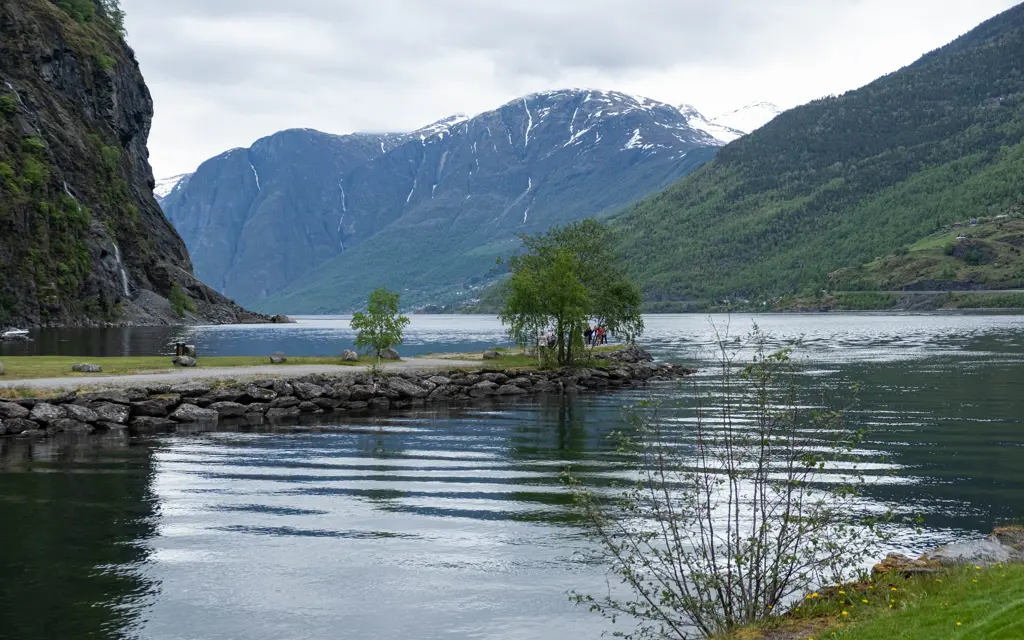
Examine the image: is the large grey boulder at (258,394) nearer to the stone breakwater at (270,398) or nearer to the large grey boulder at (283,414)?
the stone breakwater at (270,398)

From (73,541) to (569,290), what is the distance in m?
51.3

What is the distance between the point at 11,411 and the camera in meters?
41.0

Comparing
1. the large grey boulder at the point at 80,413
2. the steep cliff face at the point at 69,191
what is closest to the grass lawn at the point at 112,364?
the large grey boulder at the point at 80,413

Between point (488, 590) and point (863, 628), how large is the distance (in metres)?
7.82

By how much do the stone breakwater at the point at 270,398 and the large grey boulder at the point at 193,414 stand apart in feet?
0.17

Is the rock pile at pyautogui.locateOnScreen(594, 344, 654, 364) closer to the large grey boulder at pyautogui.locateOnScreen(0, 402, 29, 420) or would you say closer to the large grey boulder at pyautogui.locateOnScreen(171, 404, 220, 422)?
the large grey boulder at pyautogui.locateOnScreen(171, 404, 220, 422)

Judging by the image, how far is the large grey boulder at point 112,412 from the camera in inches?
1704

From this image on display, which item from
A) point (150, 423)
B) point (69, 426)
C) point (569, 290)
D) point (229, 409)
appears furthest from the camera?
point (569, 290)

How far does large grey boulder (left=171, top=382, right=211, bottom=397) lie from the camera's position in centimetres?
4756

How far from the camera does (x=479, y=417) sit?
1969 inches

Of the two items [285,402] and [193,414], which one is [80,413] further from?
[285,402]

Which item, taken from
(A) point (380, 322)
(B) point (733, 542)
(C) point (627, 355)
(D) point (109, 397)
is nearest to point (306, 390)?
(A) point (380, 322)

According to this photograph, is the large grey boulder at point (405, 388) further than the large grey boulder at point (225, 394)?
Yes

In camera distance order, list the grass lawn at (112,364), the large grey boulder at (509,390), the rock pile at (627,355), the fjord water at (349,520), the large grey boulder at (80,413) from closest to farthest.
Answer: the fjord water at (349,520) → the large grey boulder at (80,413) → the grass lawn at (112,364) → the large grey boulder at (509,390) → the rock pile at (627,355)
